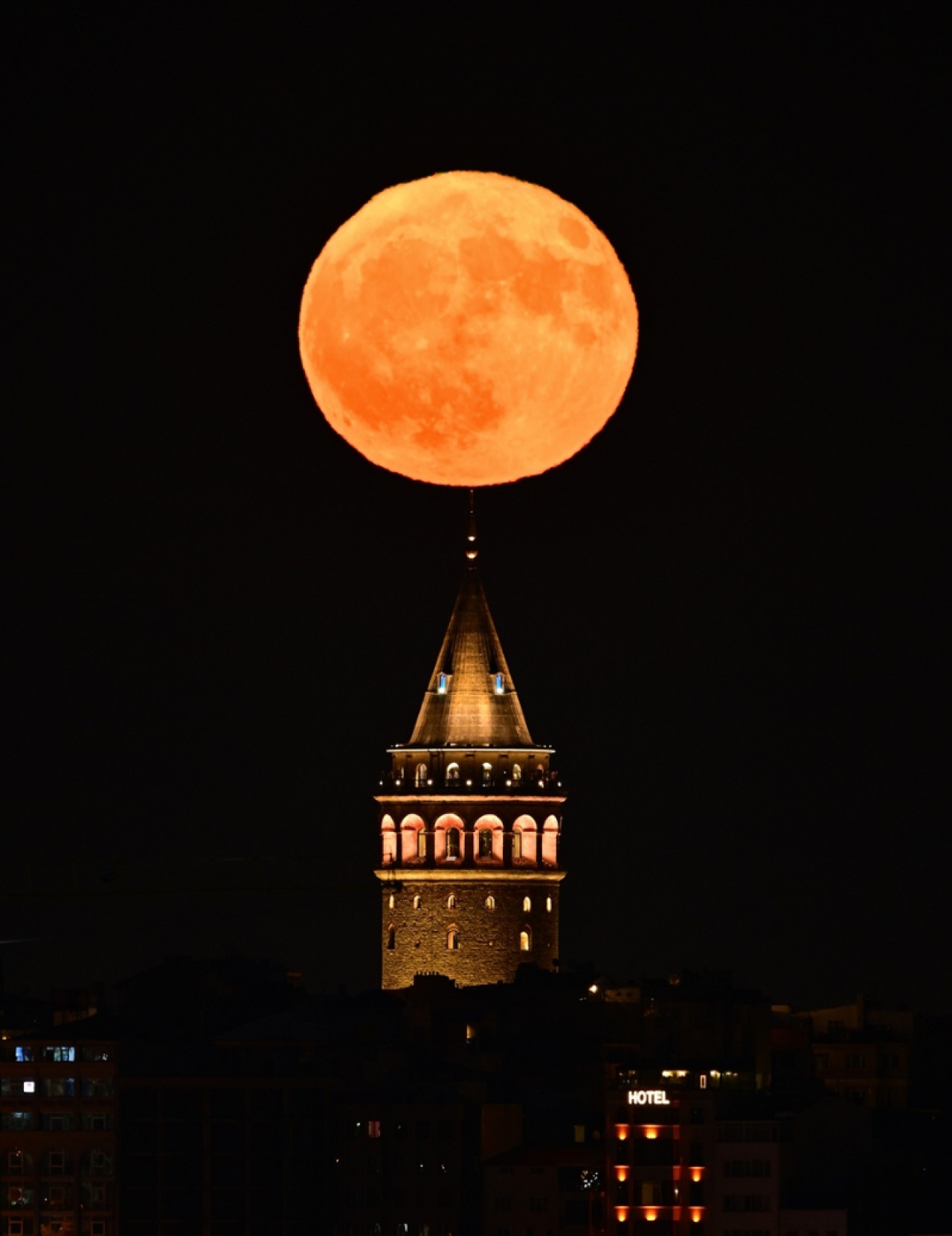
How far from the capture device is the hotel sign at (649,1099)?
118 metres

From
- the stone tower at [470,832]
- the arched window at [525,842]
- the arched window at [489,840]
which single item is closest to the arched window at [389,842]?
the stone tower at [470,832]

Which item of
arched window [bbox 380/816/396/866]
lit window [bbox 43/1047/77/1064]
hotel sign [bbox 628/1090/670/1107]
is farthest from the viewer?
arched window [bbox 380/816/396/866]

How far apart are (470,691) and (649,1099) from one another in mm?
22994

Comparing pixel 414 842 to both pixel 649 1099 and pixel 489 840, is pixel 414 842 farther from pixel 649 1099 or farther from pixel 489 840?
pixel 649 1099

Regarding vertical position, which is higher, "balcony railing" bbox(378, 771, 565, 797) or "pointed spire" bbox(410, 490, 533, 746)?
"pointed spire" bbox(410, 490, 533, 746)

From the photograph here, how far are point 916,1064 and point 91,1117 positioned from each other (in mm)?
20977

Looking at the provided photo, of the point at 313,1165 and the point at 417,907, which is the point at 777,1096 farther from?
the point at 417,907

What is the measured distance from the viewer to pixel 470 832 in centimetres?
14062

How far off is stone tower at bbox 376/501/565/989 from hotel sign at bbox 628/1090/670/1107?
20.6 metres

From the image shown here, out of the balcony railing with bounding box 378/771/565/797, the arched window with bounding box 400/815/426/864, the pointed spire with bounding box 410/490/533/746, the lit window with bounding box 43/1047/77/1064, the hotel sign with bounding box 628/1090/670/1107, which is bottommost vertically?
the hotel sign with bounding box 628/1090/670/1107

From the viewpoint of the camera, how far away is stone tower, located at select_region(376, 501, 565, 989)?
14000 centimetres

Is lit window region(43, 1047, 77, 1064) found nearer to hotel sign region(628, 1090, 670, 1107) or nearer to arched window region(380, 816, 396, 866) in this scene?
arched window region(380, 816, 396, 866)

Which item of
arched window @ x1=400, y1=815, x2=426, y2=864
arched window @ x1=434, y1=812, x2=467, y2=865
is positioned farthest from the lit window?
arched window @ x1=434, y1=812, x2=467, y2=865

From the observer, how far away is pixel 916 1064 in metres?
140
